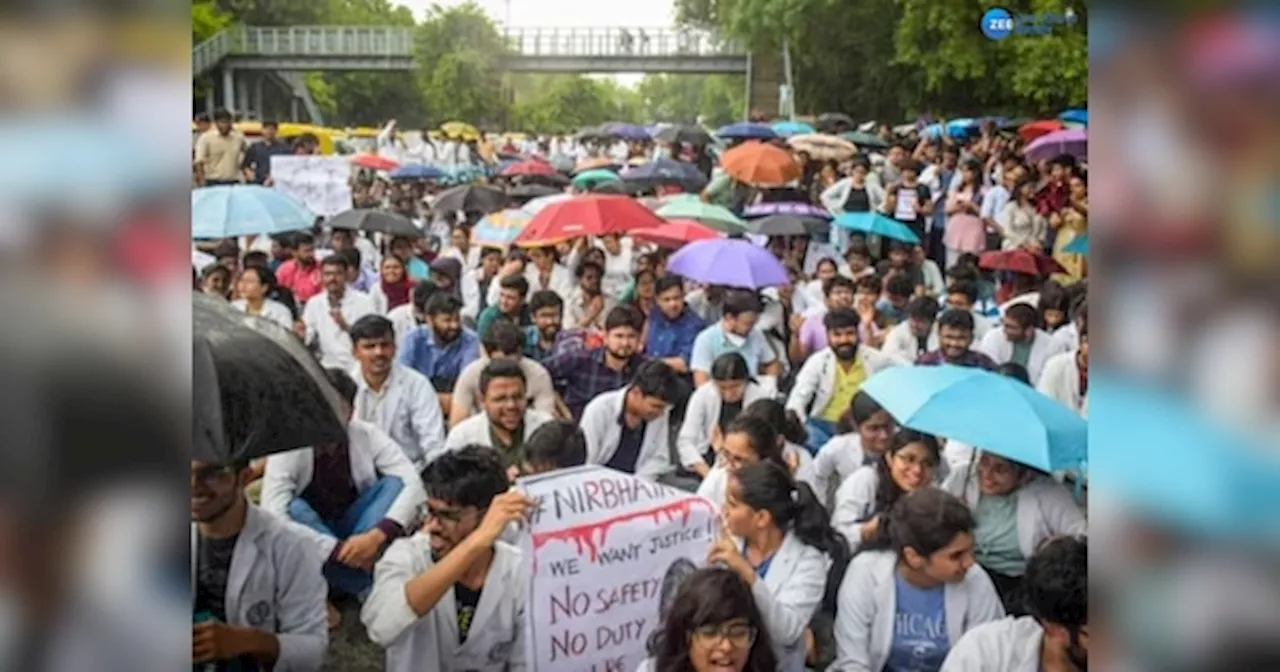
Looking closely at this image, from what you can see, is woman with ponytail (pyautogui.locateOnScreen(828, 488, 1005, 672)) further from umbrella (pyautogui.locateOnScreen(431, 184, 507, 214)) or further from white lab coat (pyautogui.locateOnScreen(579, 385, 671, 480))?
umbrella (pyautogui.locateOnScreen(431, 184, 507, 214))

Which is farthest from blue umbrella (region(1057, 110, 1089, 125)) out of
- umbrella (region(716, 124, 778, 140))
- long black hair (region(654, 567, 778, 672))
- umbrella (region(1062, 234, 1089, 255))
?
long black hair (region(654, 567, 778, 672))

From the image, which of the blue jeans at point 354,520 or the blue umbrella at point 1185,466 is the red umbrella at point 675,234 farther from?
the blue umbrella at point 1185,466

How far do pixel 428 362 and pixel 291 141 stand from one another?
820mm

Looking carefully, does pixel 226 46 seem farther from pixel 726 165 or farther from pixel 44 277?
pixel 726 165

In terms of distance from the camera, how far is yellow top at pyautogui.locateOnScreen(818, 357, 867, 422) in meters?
3.11

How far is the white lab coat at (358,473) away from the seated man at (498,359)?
0.24 m

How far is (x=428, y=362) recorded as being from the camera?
11.0 feet

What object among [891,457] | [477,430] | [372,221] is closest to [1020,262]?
[891,457]

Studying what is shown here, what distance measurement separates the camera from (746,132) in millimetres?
3176

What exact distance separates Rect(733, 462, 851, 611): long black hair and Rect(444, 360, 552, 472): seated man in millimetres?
524

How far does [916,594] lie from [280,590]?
Answer: 1.10 meters

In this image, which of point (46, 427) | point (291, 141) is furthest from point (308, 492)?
point (46, 427)

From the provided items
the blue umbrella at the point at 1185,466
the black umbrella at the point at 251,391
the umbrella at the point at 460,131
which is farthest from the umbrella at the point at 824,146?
the blue umbrella at the point at 1185,466

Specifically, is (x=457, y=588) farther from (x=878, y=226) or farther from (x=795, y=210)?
(x=795, y=210)
